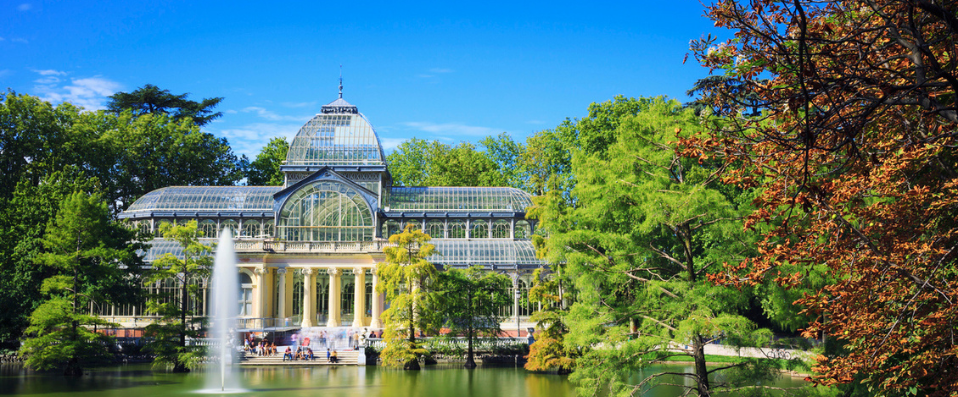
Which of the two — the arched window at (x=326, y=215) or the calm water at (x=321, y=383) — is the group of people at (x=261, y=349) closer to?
the calm water at (x=321, y=383)

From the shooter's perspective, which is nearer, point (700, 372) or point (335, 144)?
point (700, 372)

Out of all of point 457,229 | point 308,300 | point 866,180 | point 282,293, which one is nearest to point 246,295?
point 282,293

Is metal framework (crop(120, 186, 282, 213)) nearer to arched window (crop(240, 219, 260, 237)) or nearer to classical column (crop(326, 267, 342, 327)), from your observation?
arched window (crop(240, 219, 260, 237))

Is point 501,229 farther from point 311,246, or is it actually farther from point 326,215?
point 311,246

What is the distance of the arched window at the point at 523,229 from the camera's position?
55281mm

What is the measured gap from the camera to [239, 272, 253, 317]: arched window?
51.6 m

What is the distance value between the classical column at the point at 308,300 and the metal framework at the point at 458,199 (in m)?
7.93

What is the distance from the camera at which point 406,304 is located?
38.8m

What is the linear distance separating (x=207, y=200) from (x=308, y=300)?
12.0 metres

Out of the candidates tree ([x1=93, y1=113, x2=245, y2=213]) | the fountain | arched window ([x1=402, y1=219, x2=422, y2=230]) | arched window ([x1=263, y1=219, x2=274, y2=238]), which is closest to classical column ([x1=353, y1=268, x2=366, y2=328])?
arched window ([x1=402, y1=219, x2=422, y2=230])

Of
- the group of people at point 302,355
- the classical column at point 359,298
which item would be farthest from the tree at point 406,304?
the classical column at point 359,298

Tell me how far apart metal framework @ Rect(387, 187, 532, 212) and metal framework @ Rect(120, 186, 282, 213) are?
9491mm

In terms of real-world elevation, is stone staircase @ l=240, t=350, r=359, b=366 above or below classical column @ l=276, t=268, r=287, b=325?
below

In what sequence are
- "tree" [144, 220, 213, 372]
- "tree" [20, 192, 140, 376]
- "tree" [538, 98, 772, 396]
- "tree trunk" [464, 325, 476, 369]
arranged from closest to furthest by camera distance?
1. "tree" [538, 98, 772, 396]
2. "tree" [20, 192, 140, 376]
3. "tree" [144, 220, 213, 372]
4. "tree trunk" [464, 325, 476, 369]
